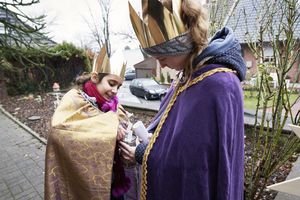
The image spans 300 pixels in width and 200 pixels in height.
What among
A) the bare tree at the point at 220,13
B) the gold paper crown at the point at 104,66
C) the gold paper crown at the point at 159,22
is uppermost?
the bare tree at the point at 220,13

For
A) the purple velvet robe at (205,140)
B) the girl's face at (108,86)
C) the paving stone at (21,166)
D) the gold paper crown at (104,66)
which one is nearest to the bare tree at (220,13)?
the gold paper crown at (104,66)

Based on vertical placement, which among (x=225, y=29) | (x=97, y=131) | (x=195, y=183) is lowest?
(x=195, y=183)

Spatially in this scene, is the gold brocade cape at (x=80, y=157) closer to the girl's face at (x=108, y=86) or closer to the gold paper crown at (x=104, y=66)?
the girl's face at (x=108, y=86)

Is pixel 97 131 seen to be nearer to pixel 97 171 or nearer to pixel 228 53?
pixel 97 171

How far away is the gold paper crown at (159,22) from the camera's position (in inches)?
50.1

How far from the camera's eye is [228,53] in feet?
4.53

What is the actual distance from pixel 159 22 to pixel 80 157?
110cm

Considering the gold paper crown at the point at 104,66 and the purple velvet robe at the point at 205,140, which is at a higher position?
the gold paper crown at the point at 104,66

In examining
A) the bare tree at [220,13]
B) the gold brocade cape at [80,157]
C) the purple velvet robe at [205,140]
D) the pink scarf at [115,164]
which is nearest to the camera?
the purple velvet robe at [205,140]

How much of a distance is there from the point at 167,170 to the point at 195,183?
18 cm

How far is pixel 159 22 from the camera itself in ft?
4.26

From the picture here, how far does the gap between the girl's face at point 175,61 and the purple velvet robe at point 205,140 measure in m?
0.11

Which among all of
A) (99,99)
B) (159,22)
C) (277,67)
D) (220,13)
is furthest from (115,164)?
(220,13)

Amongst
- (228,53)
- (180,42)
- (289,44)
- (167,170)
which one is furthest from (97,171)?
(289,44)
